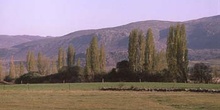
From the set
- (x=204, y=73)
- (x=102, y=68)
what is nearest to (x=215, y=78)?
(x=204, y=73)

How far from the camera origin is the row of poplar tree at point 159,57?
92625mm

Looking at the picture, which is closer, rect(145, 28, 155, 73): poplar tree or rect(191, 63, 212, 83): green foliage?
rect(191, 63, 212, 83): green foliage

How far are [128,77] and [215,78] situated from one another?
22.0m

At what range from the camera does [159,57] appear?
104250 mm

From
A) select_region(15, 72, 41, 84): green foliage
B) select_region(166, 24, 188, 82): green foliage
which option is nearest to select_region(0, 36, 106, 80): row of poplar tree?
select_region(15, 72, 41, 84): green foliage

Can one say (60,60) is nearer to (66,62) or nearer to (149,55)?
(66,62)

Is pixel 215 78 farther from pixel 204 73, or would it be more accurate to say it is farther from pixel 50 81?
pixel 50 81

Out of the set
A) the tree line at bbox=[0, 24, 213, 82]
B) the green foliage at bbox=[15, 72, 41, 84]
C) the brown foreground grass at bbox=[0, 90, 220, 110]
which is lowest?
the brown foreground grass at bbox=[0, 90, 220, 110]

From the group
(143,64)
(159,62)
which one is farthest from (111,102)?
(159,62)

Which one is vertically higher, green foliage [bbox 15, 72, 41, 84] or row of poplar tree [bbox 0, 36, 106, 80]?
row of poplar tree [bbox 0, 36, 106, 80]

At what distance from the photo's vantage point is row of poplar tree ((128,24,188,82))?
92625 mm

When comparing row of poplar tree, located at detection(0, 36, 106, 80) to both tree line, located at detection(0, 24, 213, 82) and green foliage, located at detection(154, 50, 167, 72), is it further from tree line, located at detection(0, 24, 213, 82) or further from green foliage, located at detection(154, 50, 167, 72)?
green foliage, located at detection(154, 50, 167, 72)

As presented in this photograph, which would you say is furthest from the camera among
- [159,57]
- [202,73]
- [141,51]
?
[141,51]

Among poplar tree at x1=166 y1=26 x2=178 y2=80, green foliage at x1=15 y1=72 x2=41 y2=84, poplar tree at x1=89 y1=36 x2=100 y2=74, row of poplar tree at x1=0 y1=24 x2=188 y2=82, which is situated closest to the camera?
poplar tree at x1=166 y1=26 x2=178 y2=80
